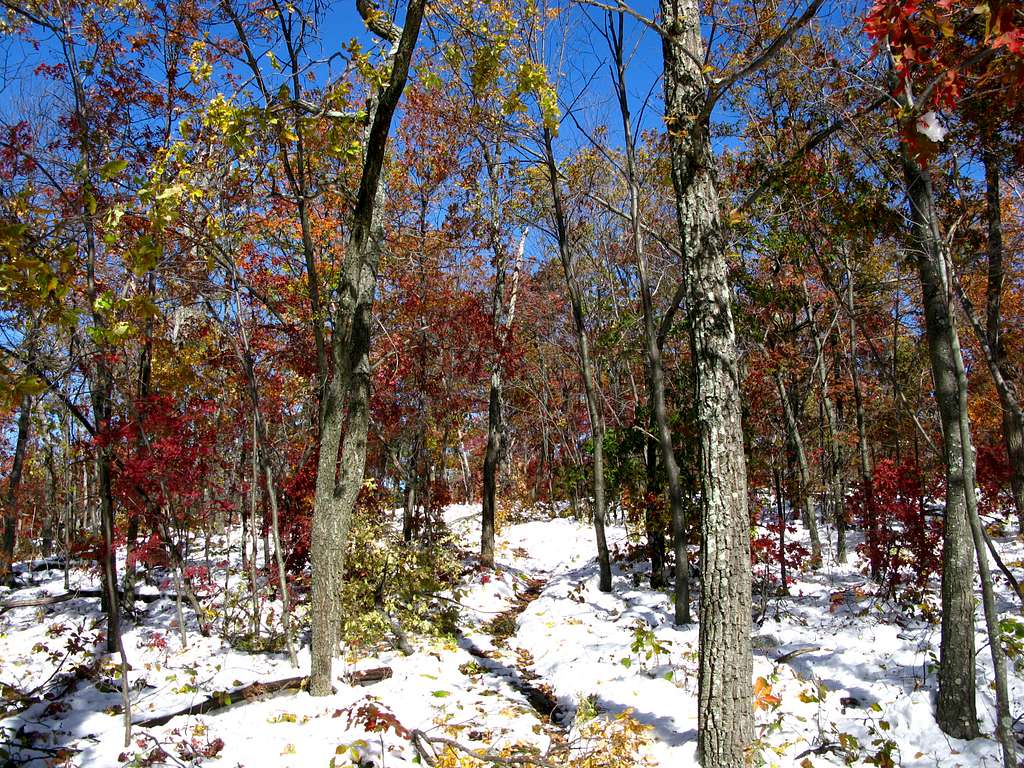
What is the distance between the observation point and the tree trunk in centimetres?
541

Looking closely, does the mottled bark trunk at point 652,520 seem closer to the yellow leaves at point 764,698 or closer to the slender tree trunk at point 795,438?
the slender tree trunk at point 795,438

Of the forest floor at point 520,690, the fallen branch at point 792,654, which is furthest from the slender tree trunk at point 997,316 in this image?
the fallen branch at point 792,654

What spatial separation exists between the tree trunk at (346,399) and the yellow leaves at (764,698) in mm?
3736

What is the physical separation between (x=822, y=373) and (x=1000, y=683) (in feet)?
31.2

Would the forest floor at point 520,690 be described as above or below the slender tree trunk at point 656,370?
below

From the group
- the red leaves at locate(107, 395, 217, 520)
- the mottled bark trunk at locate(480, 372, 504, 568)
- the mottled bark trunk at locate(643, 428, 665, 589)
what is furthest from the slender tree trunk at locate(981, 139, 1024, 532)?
the red leaves at locate(107, 395, 217, 520)

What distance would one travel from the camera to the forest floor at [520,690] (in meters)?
4.34

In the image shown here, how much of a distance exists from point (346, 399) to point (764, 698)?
4.45m

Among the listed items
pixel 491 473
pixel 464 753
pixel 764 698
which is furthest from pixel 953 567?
pixel 491 473

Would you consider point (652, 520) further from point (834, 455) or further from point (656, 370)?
point (834, 455)

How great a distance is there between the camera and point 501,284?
12.2m

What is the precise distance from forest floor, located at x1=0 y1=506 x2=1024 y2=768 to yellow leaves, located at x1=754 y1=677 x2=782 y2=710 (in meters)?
0.02

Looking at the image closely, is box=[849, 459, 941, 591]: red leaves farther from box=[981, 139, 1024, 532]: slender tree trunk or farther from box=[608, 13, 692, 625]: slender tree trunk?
box=[608, 13, 692, 625]: slender tree trunk

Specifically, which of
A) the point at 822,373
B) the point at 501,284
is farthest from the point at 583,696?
the point at 822,373
